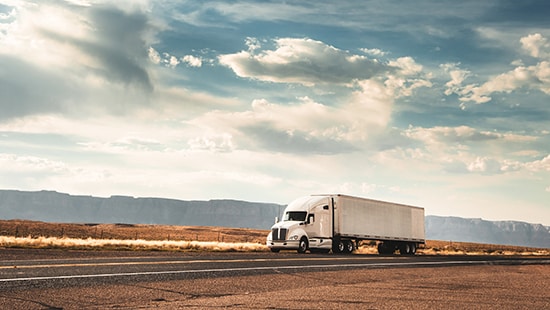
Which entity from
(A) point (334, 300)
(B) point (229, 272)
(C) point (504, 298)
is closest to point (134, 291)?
(A) point (334, 300)

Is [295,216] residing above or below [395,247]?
above

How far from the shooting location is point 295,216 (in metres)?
34.2

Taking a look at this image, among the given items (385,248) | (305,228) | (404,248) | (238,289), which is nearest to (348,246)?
(305,228)

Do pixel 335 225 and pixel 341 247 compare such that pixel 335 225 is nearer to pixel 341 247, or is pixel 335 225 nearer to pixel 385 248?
pixel 341 247

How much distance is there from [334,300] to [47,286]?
18.5ft

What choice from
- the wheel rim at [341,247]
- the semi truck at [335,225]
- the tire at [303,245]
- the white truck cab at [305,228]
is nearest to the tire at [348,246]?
the semi truck at [335,225]

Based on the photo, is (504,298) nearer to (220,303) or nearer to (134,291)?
(220,303)

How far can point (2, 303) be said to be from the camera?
8.84 metres

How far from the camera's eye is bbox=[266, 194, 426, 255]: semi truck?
1297 inches

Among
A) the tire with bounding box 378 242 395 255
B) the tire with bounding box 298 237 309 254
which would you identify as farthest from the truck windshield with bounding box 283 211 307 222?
the tire with bounding box 378 242 395 255

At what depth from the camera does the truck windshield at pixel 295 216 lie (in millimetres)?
33969

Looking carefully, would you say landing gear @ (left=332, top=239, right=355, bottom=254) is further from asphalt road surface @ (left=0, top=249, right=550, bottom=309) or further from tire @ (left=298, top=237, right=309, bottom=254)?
asphalt road surface @ (left=0, top=249, right=550, bottom=309)

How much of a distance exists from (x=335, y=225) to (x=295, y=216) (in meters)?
2.96

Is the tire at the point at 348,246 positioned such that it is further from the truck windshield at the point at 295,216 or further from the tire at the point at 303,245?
the truck windshield at the point at 295,216
